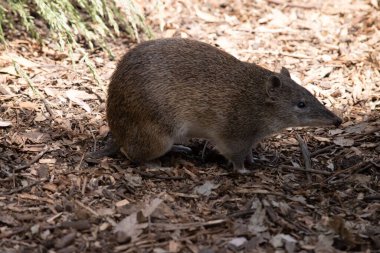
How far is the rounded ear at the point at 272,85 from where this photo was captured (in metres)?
6.03

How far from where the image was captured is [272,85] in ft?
20.0

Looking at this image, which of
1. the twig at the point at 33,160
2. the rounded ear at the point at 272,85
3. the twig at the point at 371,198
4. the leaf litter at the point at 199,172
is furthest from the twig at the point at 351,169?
the twig at the point at 33,160

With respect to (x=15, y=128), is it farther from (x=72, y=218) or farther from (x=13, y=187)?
(x=72, y=218)

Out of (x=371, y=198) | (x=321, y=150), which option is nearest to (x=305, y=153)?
(x=321, y=150)

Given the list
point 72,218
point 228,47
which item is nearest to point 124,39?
point 228,47

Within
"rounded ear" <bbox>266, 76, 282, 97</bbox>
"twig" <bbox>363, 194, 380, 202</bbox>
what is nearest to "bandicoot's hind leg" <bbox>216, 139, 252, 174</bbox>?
"rounded ear" <bbox>266, 76, 282, 97</bbox>

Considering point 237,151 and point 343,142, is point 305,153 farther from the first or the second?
point 237,151

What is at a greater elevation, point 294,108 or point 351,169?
point 294,108

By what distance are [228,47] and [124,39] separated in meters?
1.57

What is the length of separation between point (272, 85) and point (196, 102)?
2.68 feet

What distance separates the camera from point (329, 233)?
189 inches

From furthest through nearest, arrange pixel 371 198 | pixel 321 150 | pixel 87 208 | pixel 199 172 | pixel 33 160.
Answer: pixel 321 150 → pixel 199 172 → pixel 33 160 → pixel 371 198 → pixel 87 208

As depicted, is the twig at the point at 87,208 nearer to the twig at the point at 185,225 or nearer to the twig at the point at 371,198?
the twig at the point at 185,225

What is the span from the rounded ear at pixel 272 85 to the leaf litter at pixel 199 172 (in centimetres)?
76
